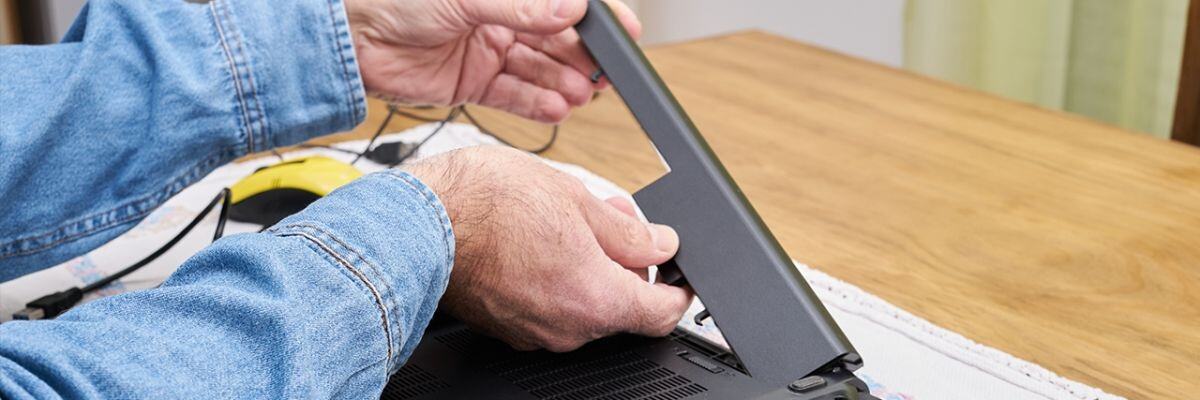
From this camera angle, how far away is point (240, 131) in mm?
834

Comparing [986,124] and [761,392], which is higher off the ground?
[761,392]

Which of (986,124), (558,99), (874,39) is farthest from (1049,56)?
(558,99)

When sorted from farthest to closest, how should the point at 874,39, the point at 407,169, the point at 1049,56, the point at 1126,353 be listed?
the point at 874,39, the point at 1049,56, the point at 1126,353, the point at 407,169

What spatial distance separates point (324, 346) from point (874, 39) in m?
1.81

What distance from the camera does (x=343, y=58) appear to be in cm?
87

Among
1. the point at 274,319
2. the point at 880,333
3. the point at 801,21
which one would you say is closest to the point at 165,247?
the point at 274,319

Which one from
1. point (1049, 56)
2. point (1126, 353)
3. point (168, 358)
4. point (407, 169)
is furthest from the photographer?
point (1049, 56)

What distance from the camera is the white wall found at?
7.12 ft

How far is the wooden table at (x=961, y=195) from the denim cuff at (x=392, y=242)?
0.36 meters

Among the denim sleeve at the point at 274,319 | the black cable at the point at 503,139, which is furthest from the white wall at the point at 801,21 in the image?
the denim sleeve at the point at 274,319

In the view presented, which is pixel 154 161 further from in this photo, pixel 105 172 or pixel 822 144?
pixel 822 144

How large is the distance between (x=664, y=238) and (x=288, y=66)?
33cm

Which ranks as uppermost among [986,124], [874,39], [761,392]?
[761,392]

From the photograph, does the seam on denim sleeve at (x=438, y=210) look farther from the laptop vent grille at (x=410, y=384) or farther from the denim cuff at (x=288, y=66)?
the denim cuff at (x=288, y=66)
